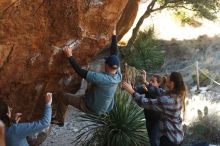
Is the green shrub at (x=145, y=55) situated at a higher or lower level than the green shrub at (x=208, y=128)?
higher

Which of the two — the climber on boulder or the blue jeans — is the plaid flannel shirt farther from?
the climber on boulder

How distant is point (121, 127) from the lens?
387 inches

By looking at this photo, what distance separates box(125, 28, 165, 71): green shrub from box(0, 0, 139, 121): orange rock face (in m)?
10.6

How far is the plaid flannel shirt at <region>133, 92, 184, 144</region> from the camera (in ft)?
20.8

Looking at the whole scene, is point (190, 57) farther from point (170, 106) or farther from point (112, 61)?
point (112, 61)

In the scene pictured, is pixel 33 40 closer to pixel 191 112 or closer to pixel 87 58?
pixel 87 58

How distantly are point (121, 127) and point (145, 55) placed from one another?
9597mm

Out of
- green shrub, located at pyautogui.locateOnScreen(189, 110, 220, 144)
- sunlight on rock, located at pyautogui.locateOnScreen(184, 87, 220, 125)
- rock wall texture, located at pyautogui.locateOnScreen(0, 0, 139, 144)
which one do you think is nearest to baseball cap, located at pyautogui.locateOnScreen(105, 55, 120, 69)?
rock wall texture, located at pyautogui.locateOnScreen(0, 0, 139, 144)

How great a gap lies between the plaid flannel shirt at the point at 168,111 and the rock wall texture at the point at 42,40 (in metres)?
1.68

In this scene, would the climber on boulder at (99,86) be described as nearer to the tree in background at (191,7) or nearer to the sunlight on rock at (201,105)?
the sunlight on rock at (201,105)

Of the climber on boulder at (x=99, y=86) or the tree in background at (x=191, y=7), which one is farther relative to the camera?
the tree in background at (x=191, y=7)

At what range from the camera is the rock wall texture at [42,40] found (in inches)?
273

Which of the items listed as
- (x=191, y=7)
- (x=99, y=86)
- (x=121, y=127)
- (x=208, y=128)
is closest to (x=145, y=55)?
(x=191, y=7)

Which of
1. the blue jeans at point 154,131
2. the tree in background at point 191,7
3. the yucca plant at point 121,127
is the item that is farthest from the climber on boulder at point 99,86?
the tree in background at point 191,7
